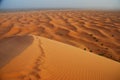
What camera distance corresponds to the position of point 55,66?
2648mm

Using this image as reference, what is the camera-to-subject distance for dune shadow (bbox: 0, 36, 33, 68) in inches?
107

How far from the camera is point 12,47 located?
3184 mm

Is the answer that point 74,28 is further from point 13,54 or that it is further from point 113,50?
point 13,54

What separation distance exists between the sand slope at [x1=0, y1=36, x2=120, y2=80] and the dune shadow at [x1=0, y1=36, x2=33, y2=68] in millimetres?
71

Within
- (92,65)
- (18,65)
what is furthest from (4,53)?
(92,65)

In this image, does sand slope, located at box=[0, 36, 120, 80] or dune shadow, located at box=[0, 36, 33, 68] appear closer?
sand slope, located at box=[0, 36, 120, 80]

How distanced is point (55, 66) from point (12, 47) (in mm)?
867

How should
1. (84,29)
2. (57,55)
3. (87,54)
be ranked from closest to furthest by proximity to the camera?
1. (57,55)
2. (87,54)
3. (84,29)

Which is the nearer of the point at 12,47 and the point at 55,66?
the point at 55,66

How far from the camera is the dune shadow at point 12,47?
8.94ft

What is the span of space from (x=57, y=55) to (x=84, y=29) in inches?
118

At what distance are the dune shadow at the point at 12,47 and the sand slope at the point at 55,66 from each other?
0.23ft

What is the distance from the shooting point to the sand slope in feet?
7.75

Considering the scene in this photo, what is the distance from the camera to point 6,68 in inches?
96.6
